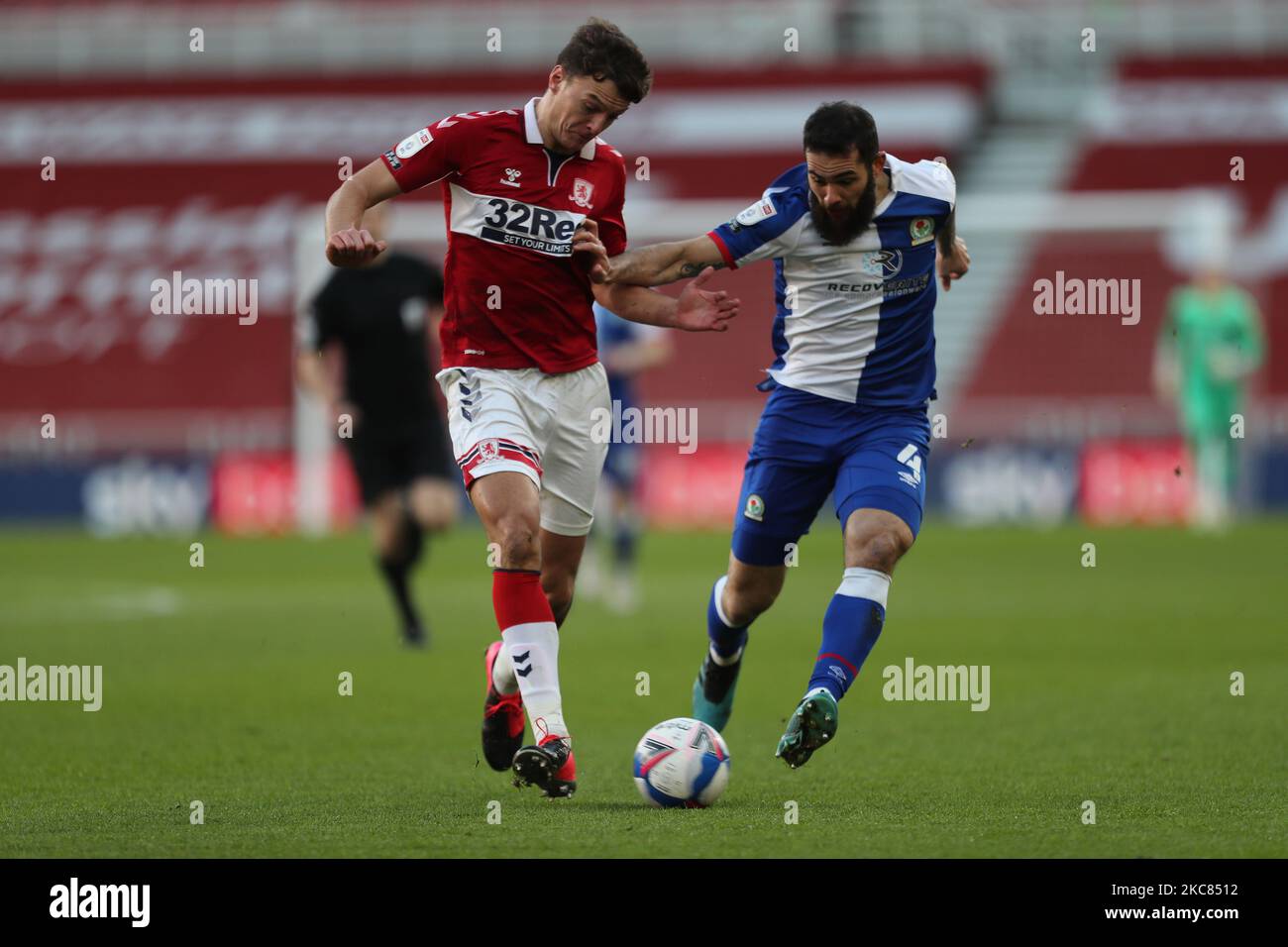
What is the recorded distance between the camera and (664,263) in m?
6.80

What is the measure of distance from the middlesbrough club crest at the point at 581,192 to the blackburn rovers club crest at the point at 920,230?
43.7 inches

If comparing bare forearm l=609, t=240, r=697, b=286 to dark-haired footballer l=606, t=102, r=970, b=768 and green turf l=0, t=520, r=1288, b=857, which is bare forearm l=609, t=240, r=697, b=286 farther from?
green turf l=0, t=520, r=1288, b=857

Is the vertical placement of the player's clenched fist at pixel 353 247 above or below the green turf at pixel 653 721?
above

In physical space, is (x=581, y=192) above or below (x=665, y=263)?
above

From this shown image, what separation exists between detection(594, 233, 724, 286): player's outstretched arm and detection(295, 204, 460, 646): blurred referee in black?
5126mm

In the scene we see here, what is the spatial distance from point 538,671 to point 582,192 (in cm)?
167

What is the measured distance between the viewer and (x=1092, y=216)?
24703 millimetres

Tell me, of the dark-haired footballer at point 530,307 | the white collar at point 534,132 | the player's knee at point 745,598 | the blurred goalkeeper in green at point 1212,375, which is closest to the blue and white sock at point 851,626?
the player's knee at point 745,598

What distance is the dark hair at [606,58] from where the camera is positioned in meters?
6.55

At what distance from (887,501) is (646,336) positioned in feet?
26.1

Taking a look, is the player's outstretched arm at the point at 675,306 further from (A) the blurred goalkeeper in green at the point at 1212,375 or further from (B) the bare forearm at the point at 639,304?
(A) the blurred goalkeeper in green at the point at 1212,375


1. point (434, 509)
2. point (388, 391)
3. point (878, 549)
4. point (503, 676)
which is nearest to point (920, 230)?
point (878, 549)

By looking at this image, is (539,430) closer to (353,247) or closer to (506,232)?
(506,232)

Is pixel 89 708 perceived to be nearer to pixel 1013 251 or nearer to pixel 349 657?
pixel 349 657
